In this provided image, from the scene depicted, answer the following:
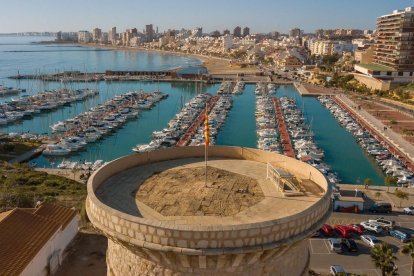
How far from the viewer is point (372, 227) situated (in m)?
21.1

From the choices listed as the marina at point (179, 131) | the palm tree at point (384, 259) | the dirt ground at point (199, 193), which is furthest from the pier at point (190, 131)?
the dirt ground at point (199, 193)

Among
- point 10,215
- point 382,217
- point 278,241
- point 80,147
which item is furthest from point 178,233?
point 80,147

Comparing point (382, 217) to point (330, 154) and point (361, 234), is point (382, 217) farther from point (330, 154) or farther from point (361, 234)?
point (330, 154)

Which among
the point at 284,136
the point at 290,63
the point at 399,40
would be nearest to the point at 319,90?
the point at 399,40

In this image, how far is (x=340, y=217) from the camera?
22625 millimetres

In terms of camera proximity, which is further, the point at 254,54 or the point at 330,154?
the point at 254,54

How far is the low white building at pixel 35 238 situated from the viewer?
1402cm

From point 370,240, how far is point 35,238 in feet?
49.8

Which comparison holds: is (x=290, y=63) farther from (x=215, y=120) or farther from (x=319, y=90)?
(x=215, y=120)

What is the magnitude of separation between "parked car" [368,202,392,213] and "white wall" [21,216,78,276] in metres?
16.4

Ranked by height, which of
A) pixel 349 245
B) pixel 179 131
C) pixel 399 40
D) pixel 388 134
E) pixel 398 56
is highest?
pixel 399 40

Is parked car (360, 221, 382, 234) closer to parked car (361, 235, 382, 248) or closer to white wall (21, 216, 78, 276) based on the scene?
parked car (361, 235, 382, 248)

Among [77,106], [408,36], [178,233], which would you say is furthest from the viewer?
[408,36]

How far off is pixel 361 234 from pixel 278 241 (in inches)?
616
